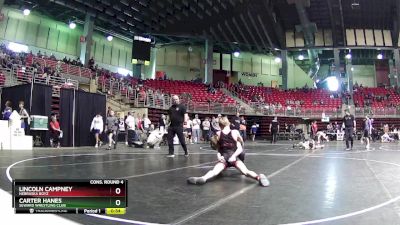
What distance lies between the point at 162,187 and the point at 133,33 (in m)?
35.7

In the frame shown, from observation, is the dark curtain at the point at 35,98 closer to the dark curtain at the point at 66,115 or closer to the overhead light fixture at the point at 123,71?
the dark curtain at the point at 66,115

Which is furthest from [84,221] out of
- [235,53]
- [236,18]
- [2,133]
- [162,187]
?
[235,53]

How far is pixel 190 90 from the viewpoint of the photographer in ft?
119

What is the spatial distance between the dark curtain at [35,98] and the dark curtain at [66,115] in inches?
23.2

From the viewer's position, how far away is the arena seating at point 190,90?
114ft

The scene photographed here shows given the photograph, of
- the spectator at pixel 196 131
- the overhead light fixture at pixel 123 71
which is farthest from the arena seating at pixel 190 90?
the spectator at pixel 196 131

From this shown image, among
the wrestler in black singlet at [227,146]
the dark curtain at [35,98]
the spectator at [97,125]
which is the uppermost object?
the dark curtain at [35,98]

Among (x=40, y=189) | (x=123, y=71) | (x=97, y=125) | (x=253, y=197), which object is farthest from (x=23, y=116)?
(x=123, y=71)

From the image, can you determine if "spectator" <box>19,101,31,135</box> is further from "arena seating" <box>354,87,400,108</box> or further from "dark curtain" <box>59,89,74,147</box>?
"arena seating" <box>354,87,400,108</box>

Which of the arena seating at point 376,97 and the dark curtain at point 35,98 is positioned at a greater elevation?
the arena seating at point 376,97

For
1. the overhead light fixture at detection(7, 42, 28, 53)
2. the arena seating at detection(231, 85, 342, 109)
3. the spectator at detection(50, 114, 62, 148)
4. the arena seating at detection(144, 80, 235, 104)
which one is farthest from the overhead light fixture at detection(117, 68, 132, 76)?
the spectator at detection(50, 114, 62, 148)

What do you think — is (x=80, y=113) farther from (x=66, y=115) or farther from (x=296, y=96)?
(x=296, y=96)

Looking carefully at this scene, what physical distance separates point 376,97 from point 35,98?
39.3 meters
